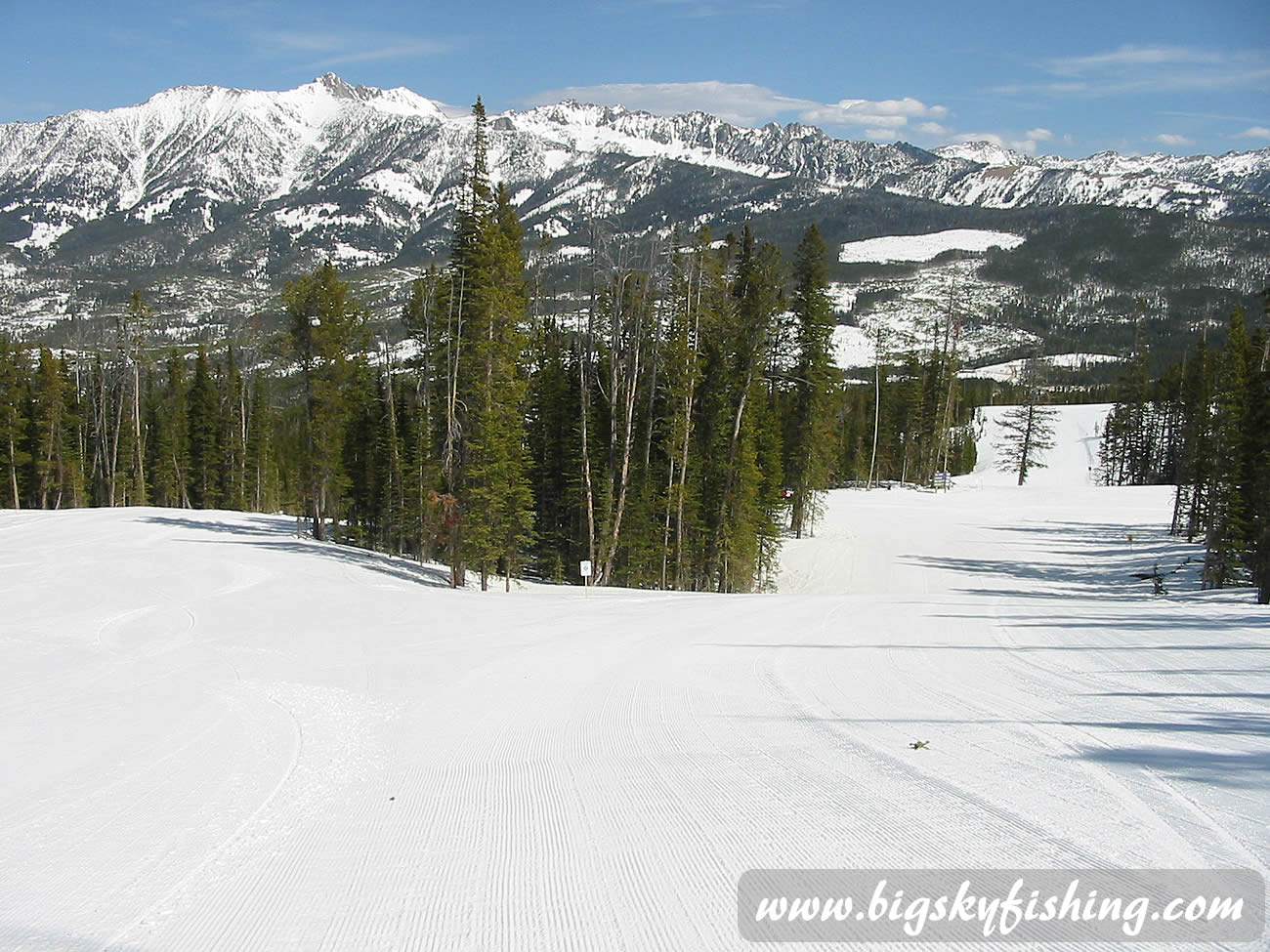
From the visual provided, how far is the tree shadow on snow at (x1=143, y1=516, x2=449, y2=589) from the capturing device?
978 inches

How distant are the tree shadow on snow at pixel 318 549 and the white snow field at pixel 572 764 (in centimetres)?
1021

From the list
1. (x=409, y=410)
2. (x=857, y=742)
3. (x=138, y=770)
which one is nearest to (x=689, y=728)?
(x=857, y=742)

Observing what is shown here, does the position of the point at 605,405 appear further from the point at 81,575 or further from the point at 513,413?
the point at 81,575

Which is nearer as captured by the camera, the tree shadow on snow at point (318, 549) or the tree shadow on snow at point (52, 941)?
the tree shadow on snow at point (52, 941)

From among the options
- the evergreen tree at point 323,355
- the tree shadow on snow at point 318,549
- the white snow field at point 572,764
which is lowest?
the tree shadow on snow at point 318,549

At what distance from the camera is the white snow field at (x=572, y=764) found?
4.01 metres

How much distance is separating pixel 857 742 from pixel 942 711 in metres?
1.30

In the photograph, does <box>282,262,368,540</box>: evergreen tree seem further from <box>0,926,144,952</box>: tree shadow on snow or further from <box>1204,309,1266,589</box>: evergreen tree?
<box>1204,309,1266,589</box>: evergreen tree

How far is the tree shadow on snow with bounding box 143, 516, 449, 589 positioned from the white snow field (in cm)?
1021

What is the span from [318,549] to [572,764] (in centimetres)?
2407

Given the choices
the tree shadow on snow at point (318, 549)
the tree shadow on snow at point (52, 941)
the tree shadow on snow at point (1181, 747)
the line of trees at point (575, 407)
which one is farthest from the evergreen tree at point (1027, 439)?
the tree shadow on snow at point (52, 941)

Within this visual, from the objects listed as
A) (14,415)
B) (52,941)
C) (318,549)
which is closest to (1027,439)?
(318,549)

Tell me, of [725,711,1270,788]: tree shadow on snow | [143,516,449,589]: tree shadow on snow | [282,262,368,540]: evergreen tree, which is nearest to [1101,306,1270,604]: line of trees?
[725,711,1270,788]: tree shadow on snow

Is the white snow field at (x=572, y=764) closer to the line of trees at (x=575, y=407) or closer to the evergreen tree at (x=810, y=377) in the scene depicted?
the line of trees at (x=575, y=407)
